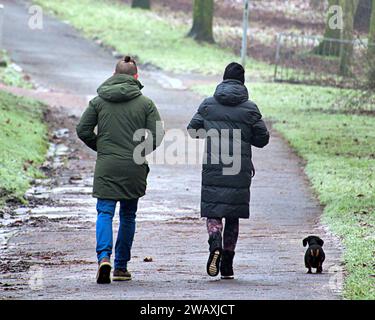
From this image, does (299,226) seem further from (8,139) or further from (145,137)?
A: (8,139)

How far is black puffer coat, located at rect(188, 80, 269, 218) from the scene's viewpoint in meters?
10.1

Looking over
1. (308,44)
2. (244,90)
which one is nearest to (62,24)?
(308,44)

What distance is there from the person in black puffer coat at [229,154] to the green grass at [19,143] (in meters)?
5.53

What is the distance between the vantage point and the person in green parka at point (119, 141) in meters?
9.86

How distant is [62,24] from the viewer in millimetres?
44125

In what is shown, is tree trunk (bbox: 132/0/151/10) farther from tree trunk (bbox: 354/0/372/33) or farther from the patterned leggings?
the patterned leggings

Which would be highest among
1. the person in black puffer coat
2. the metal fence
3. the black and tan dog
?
the metal fence

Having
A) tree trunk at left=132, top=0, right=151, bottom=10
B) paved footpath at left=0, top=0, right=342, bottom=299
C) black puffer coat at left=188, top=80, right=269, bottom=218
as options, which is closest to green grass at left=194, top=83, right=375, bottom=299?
paved footpath at left=0, top=0, right=342, bottom=299

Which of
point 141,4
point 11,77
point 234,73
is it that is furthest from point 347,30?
point 234,73

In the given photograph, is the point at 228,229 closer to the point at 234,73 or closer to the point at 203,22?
the point at 234,73

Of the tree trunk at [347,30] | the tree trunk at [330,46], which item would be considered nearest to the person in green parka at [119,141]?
the tree trunk at [347,30]

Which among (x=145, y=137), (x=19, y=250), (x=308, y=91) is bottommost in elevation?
(x=19, y=250)

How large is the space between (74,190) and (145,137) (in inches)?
254

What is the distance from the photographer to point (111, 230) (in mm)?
9969
